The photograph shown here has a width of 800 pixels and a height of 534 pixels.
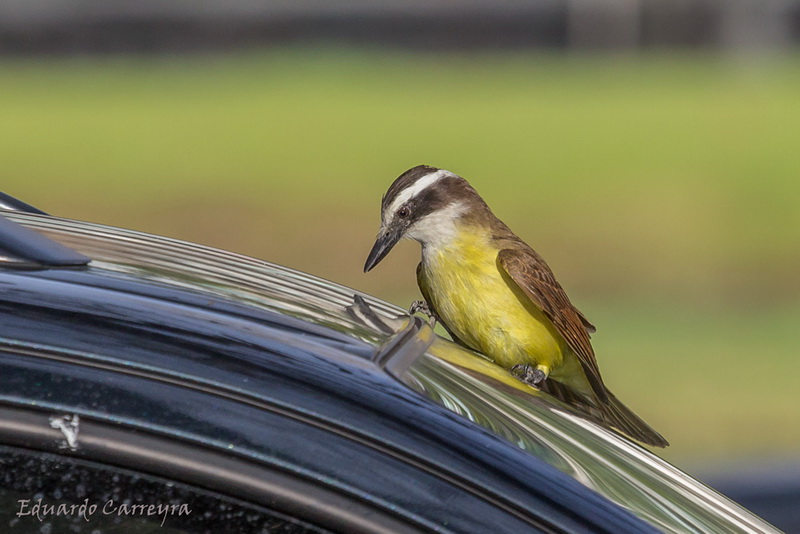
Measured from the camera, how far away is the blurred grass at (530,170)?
12.6 m

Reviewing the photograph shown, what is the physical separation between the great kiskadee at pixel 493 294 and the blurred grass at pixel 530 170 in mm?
4915

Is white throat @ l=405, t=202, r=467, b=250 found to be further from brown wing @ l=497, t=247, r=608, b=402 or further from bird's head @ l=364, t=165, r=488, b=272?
brown wing @ l=497, t=247, r=608, b=402

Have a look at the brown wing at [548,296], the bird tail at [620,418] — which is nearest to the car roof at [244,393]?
the bird tail at [620,418]

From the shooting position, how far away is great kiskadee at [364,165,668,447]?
4098 millimetres

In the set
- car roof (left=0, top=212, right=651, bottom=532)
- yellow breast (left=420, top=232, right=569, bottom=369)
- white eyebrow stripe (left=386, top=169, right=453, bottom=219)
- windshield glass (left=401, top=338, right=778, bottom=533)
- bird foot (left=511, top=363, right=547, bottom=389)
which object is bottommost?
bird foot (left=511, top=363, right=547, bottom=389)

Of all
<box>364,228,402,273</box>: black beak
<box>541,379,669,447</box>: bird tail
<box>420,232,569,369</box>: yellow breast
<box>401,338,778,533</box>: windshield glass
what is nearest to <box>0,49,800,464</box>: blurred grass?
<box>364,228,402,273</box>: black beak

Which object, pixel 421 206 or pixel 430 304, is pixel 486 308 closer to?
pixel 430 304

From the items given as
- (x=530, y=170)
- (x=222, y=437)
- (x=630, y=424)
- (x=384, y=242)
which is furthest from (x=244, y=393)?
(x=530, y=170)

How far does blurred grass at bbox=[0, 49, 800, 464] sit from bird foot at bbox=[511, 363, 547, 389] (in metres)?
5.05

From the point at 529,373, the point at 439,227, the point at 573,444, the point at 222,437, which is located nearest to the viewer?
the point at 222,437

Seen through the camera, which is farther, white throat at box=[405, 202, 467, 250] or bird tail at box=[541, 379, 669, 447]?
white throat at box=[405, 202, 467, 250]

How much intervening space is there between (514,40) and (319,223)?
71.6 ft

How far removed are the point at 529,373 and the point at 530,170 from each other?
19569 mm

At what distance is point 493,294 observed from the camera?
4.20 meters
